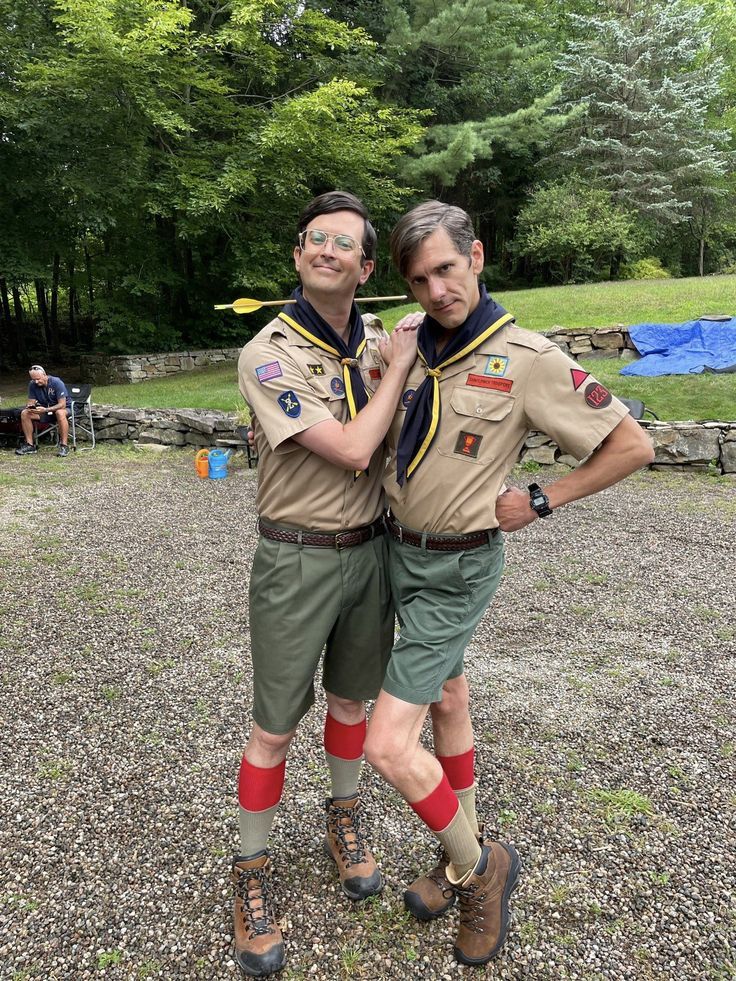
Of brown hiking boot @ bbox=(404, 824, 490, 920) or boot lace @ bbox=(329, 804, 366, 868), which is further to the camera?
boot lace @ bbox=(329, 804, 366, 868)

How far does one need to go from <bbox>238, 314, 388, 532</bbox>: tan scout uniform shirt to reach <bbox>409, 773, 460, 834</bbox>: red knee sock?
73 centimetres

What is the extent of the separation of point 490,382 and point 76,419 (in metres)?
10.3

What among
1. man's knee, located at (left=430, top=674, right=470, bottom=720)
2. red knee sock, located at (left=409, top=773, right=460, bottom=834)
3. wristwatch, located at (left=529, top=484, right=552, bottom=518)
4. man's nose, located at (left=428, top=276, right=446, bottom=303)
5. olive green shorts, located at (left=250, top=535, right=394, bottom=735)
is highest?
man's nose, located at (left=428, top=276, right=446, bottom=303)

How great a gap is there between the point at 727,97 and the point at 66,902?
118 ft

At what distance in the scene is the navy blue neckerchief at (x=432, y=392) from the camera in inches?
68.4

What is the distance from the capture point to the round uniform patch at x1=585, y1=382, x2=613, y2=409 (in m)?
1.66

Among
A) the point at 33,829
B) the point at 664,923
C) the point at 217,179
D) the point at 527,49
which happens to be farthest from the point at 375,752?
the point at 527,49

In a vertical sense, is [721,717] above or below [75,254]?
below

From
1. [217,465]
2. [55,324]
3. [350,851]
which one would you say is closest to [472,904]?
[350,851]

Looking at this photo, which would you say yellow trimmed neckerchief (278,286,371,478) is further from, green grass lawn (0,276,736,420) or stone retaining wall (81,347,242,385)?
stone retaining wall (81,347,242,385)

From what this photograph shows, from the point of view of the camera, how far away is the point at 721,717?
10.0ft

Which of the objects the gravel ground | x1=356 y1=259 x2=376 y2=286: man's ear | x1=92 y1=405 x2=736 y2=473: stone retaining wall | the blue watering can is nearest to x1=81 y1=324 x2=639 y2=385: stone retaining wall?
x1=92 y1=405 x2=736 y2=473: stone retaining wall

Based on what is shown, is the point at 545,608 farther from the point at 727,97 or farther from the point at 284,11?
the point at 727,97

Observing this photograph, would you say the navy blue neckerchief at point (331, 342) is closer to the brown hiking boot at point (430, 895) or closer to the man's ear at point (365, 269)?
the man's ear at point (365, 269)
